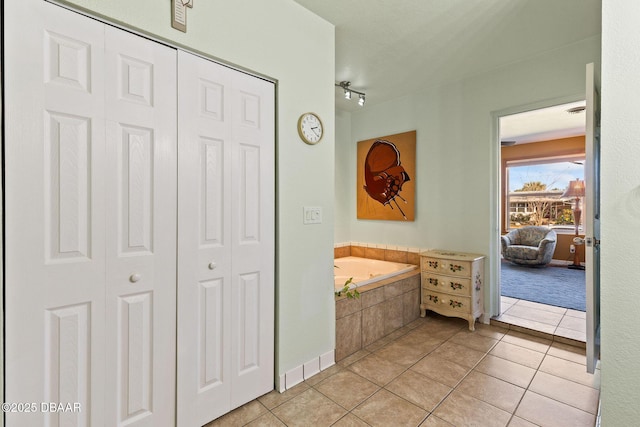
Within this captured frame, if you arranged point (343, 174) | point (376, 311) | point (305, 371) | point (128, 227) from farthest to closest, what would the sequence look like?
1. point (343, 174)
2. point (376, 311)
3. point (305, 371)
4. point (128, 227)

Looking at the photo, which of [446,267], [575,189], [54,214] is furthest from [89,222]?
[575,189]

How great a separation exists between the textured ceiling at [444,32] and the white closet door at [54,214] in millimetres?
→ 1457

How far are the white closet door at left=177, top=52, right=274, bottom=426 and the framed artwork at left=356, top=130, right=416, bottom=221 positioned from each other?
7.25ft

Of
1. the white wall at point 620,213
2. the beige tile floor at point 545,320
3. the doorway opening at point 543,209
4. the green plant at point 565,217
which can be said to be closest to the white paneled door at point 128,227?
the white wall at point 620,213

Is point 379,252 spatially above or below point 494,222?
below

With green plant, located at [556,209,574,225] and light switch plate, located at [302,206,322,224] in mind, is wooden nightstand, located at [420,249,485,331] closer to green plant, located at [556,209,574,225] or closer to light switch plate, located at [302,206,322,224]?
light switch plate, located at [302,206,322,224]

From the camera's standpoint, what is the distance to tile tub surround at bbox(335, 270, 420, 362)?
2445 millimetres

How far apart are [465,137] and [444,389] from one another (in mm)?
2431

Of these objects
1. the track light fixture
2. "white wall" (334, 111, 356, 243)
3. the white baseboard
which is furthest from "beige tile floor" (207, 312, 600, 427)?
the track light fixture

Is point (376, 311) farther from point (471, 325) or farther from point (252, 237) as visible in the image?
point (252, 237)

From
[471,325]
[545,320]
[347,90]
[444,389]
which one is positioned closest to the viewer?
[444,389]

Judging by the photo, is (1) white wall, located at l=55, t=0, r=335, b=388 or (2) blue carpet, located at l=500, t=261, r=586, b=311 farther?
(2) blue carpet, located at l=500, t=261, r=586, b=311

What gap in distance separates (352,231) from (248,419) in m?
2.93

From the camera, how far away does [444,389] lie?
199 centimetres
